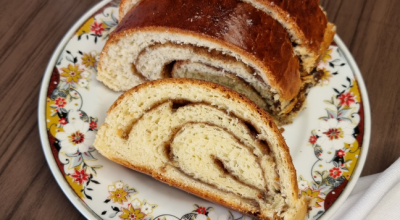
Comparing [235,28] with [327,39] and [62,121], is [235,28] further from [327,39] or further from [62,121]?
[62,121]

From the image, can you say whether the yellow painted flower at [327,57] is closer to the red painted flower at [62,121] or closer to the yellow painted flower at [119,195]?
the yellow painted flower at [119,195]

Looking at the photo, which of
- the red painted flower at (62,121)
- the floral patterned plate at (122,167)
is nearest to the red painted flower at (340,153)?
the floral patterned plate at (122,167)

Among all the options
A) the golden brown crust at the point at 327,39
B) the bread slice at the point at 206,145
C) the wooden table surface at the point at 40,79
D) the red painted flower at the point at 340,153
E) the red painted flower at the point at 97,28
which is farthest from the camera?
the red painted flower at the point at 97,28

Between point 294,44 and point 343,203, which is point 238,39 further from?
point 343,203

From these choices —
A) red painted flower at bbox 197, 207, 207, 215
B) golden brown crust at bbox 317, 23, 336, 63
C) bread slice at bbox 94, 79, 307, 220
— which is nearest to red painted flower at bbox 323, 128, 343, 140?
golden brown crust at bbox 317, 23, 336, 63

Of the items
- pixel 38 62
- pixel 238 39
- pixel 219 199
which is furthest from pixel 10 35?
pixel 219 199

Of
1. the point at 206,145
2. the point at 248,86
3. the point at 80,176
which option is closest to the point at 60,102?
Result: the point at 80,176

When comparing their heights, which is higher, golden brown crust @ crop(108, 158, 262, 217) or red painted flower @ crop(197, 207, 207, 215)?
golden brown crust @ crop(108, 158, 262, 217)

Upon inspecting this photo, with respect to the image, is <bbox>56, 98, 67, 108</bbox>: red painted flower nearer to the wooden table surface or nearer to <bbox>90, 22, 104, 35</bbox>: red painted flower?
the wooden table surface
